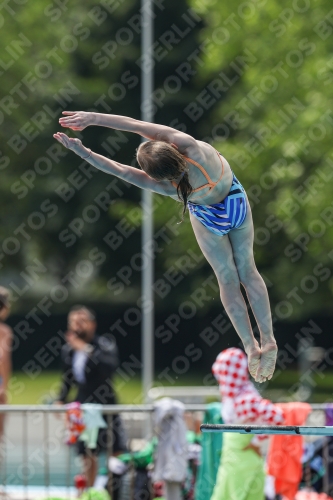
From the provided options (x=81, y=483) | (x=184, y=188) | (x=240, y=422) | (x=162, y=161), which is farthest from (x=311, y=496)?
(x=162, y=161)

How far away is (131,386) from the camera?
86.9 ft

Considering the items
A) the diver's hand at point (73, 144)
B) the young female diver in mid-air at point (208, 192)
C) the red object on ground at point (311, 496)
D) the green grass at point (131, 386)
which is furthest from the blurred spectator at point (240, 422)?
the green grass at point (131, 386)

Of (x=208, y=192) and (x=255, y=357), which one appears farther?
(x=255, y=357)

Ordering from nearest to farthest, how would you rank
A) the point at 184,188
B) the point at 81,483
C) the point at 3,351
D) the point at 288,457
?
the point at 184,188 → the point at 288,457 → the point at 81,483 → the point at 3,351

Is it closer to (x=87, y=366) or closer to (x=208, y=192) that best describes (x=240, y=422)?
(x=208, y=192)

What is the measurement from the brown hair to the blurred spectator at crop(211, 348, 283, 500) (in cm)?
199

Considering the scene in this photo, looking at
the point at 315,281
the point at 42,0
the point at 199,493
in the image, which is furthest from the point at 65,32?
the point at 199,493

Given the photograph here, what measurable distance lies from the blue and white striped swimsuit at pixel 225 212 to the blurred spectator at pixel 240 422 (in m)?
1.49

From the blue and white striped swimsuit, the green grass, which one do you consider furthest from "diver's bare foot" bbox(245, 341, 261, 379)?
the green grass

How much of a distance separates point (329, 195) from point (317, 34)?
2.57m

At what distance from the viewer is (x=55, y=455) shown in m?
14.2

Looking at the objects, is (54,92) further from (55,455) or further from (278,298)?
(55,455)

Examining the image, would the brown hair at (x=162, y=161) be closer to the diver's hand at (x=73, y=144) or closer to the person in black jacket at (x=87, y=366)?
the diver's hand at (x=73, y=144)

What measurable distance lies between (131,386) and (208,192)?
2218 cm
